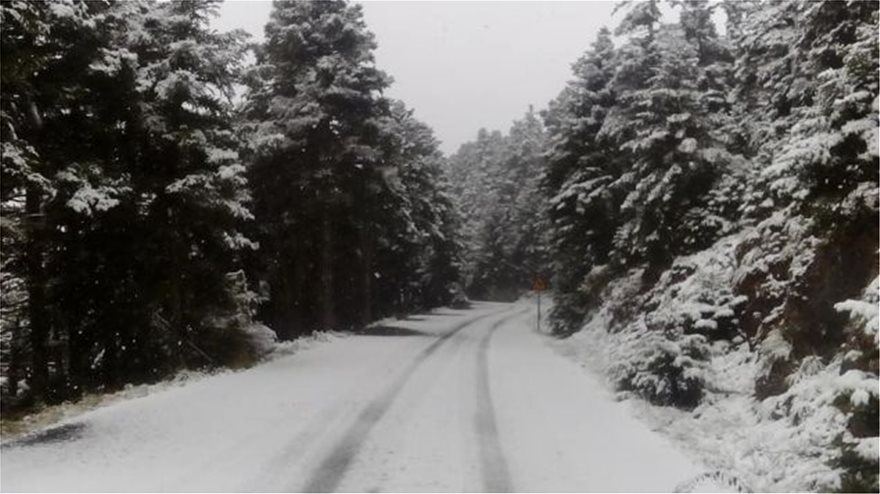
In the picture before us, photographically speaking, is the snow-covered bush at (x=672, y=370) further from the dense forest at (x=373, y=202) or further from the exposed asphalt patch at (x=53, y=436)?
the exposed asphalt patch at (x=53, y=436)

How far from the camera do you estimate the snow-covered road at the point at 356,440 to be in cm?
859

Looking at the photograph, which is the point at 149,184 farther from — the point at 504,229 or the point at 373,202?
the point at 504,229

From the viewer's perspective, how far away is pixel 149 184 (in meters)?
17.9

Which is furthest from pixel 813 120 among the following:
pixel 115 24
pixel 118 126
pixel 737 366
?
pixel 118 126

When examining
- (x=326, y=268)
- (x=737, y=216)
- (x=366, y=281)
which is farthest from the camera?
(x=366, y=281)

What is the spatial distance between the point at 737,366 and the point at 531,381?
4.32 meters

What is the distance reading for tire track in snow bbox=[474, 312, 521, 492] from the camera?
860cm

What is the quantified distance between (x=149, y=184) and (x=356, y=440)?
33.2ft

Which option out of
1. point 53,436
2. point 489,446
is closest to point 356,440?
point 489,446

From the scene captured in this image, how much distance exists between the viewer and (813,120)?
34.2 feet

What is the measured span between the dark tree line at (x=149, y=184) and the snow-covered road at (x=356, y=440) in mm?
3001

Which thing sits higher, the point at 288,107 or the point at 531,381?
the point at 288,107

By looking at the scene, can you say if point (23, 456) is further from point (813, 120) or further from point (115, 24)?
point (813, 120)

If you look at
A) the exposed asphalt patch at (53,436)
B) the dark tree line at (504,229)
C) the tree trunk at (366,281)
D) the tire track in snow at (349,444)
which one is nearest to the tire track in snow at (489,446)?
the tire track in snow at (349,444)
